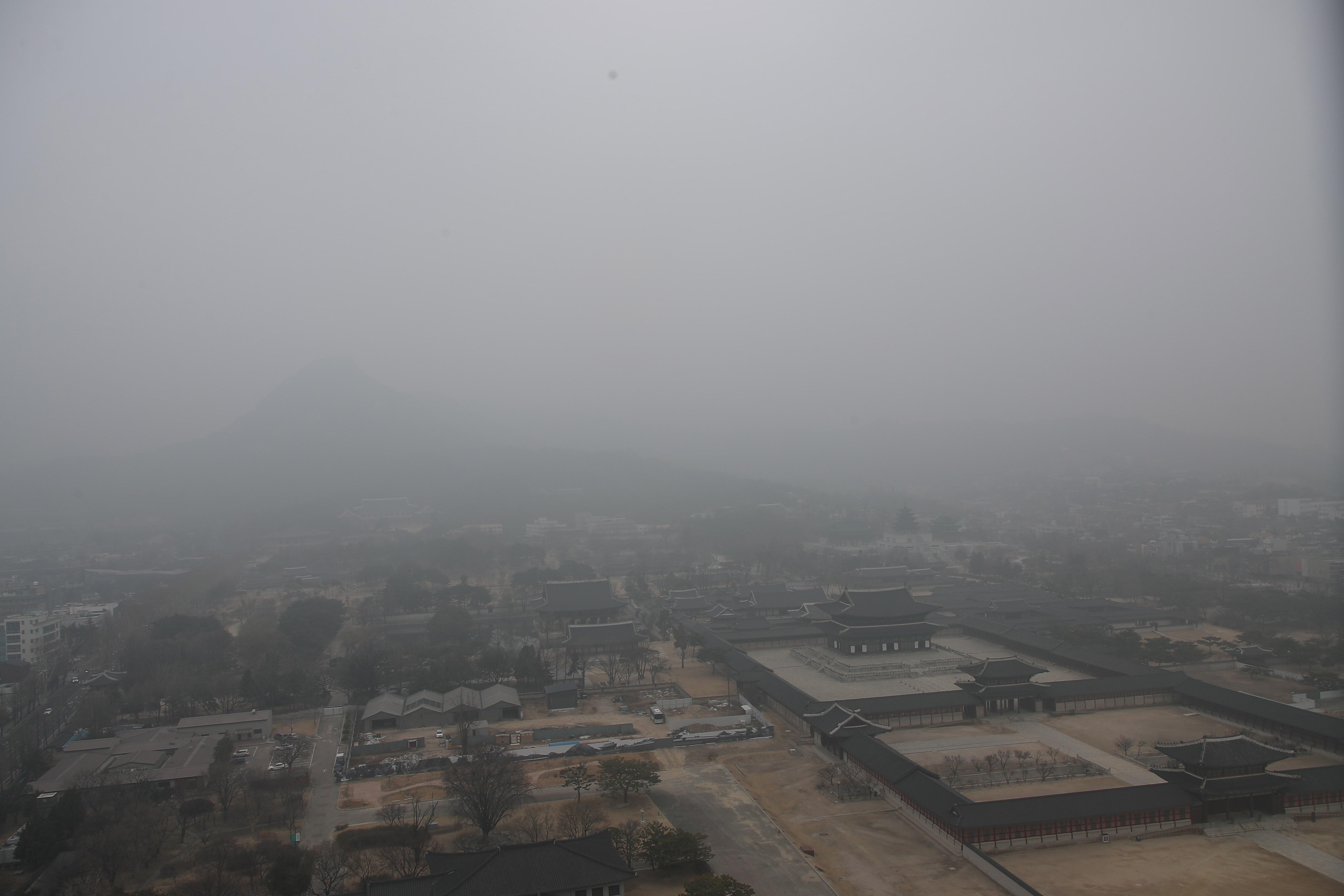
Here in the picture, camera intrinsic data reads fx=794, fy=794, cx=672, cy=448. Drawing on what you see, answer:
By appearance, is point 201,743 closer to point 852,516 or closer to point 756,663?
point 756,663

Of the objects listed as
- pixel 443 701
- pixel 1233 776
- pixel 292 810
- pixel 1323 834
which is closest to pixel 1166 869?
pixel 1233 776

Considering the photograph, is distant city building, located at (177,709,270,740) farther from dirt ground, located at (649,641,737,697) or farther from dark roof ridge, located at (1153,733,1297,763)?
dark roof ridge, located at (1153,733,1297,763)

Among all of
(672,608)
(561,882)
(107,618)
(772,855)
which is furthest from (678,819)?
(107,618)

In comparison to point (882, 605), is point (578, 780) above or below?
below

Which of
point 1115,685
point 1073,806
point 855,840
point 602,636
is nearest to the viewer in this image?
point 1073,806

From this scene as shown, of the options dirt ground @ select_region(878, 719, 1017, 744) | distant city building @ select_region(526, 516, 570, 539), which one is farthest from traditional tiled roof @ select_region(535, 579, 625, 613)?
distant city building @ select_region(526, 516, 570, 539)

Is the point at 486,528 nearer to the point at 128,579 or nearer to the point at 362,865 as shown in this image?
the point at 128,579
